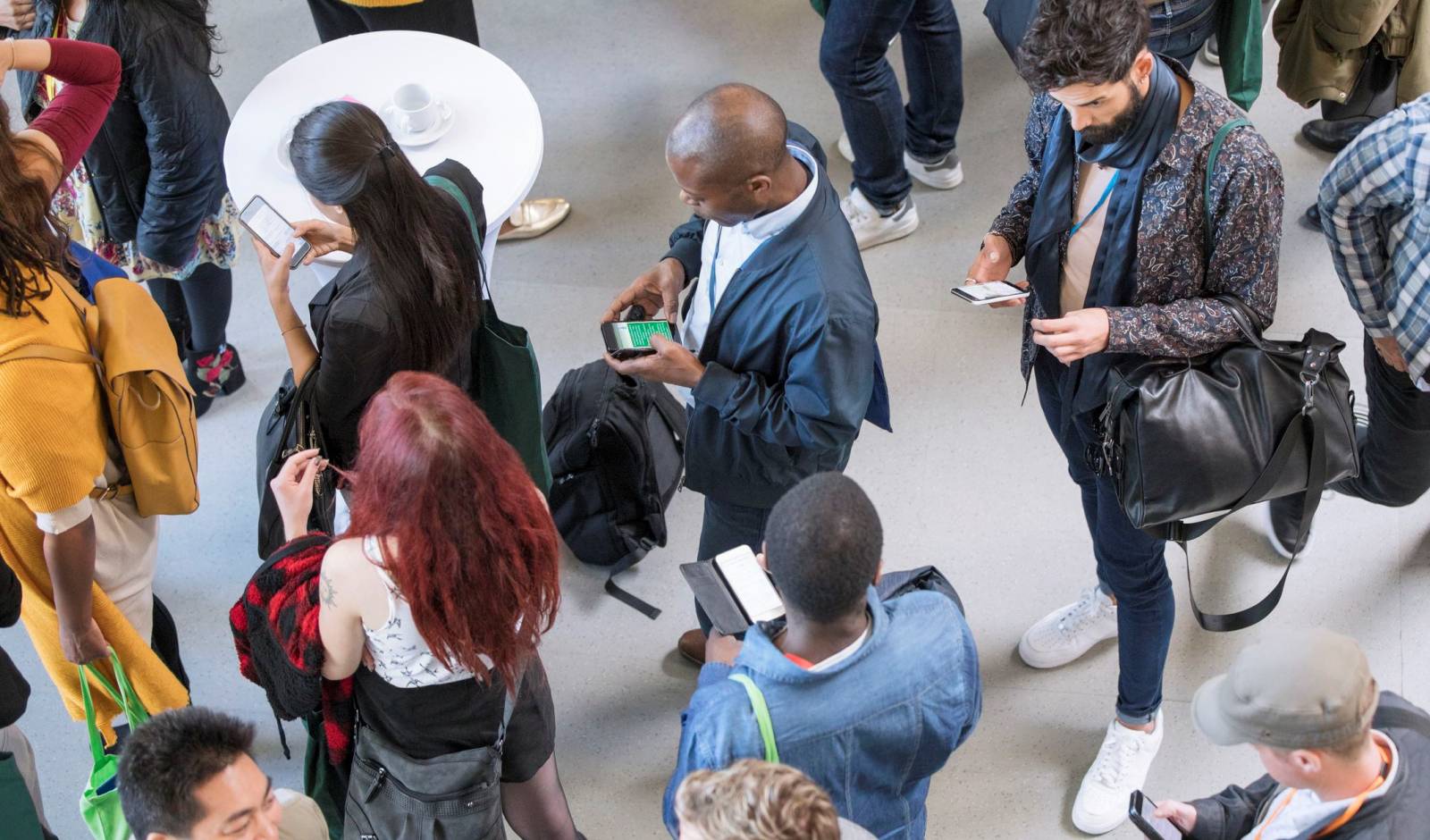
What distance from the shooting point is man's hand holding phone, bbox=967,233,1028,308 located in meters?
2.47

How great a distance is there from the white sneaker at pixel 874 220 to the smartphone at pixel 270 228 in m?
1.87

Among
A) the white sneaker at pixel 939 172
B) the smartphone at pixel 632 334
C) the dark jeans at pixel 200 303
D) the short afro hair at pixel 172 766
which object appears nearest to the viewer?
the short afro hair at pixel 172 766

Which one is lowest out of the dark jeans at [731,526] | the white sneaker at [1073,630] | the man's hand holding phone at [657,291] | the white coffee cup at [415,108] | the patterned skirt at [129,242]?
the white sneaker at [1073,630]

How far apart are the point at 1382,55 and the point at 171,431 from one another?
Result: 2884mm

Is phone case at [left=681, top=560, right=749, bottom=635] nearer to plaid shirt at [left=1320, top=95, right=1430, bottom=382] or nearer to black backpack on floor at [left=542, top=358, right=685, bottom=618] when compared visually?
black backpack on floor at [left=542, top=358, right=685, bottom=618]

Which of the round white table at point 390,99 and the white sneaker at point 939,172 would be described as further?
the white sneaker at point 939,172

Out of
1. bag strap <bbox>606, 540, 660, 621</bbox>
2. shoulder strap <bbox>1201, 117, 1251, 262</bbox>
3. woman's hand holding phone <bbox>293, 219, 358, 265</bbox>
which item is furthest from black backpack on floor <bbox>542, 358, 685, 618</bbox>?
shoulder strap <bbox>1201, 117, 1251, 262</bbox>

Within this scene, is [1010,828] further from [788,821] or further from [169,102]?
[169,102]

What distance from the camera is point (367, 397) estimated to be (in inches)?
91.7

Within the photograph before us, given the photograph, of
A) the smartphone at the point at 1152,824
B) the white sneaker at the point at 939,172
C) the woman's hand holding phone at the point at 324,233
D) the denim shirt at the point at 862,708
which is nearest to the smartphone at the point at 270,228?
the woman's hand holding phone at the point at 324,233

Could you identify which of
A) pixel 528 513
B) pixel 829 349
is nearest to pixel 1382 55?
pixel 829 349

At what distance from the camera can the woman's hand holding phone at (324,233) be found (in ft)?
8.00

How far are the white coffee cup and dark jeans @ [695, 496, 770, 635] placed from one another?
1148 millimetres

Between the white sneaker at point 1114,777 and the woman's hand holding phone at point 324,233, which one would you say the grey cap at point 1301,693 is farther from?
the woman's hand holding phone at point 324,233
